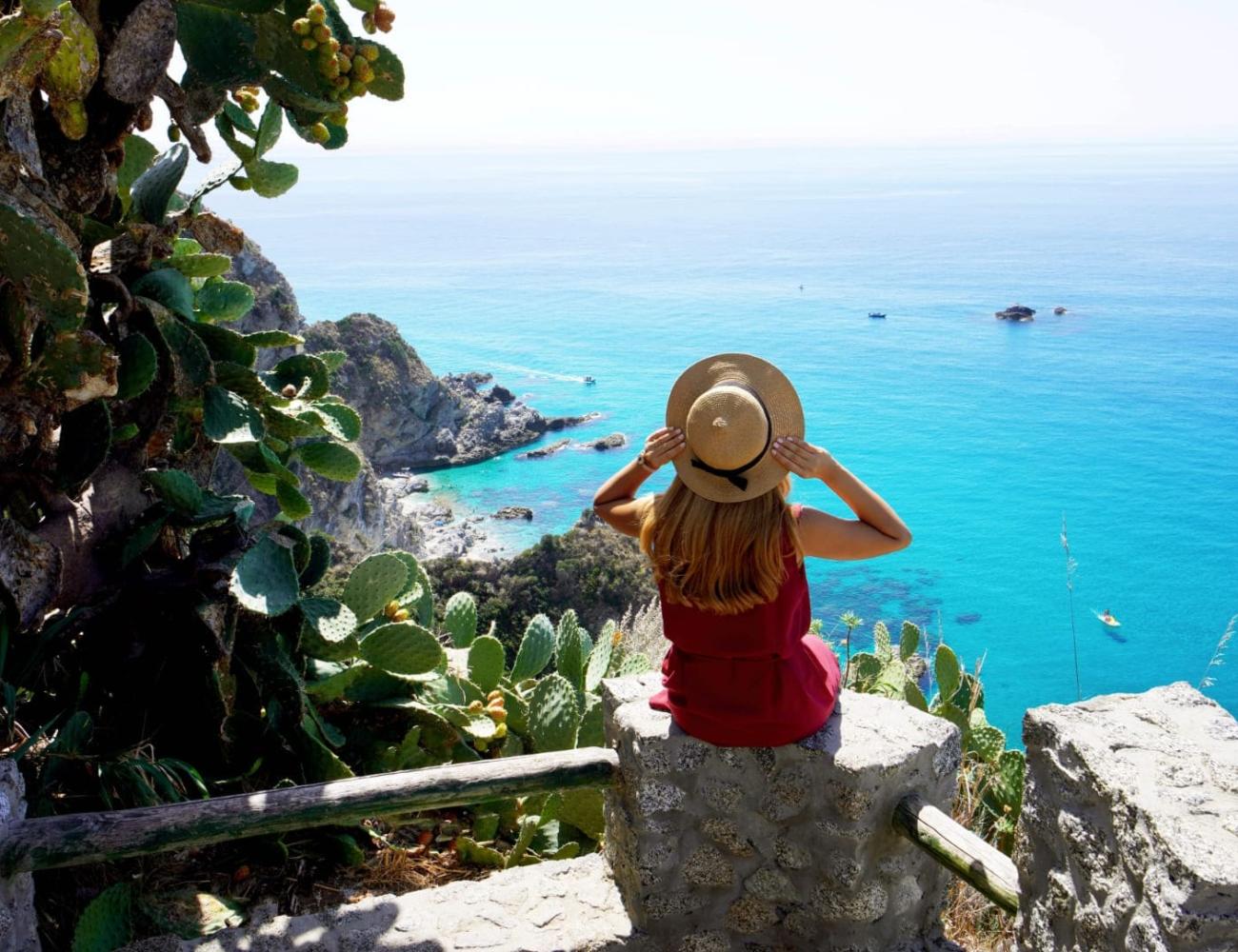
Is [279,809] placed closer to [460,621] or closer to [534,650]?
[534,650]

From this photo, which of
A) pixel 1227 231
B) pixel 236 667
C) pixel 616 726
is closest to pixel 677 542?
pixel 616 726

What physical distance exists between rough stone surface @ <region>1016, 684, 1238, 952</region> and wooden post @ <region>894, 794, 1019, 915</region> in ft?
0.32

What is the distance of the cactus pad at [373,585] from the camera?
313 cm

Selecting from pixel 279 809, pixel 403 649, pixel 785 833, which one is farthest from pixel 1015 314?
pixel 279 809

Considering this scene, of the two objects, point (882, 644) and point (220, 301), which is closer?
point (220, 301)

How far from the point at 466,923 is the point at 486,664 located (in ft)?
3.99

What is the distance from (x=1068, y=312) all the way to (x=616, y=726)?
73.8 meters

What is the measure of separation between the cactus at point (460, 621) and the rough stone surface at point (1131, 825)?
2.42 m

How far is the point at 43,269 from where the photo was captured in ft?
6.74

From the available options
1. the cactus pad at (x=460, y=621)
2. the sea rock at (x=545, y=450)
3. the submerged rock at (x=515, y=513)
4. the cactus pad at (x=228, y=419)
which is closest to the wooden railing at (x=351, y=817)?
the cactus pad at (x=228, y=419)

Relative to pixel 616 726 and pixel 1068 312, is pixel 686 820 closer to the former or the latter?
pixel 616 726

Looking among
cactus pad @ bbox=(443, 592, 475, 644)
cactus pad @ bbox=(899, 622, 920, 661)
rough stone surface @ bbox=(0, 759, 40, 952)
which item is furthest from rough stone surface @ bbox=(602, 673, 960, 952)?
cactus pad @ bbox=(899, 622, 920, 661)

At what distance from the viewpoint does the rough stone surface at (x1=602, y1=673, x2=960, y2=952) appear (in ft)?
6.60

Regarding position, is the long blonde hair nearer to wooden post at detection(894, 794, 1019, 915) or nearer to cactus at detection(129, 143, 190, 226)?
wooden post at detection(894, 794, 1019, 915)
